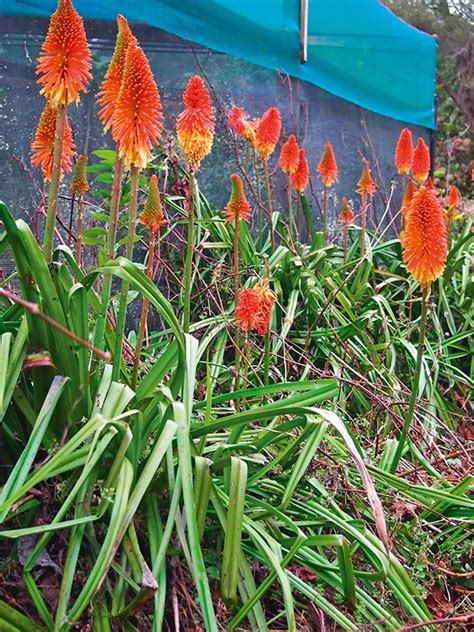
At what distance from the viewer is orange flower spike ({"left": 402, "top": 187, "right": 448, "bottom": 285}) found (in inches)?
80.3

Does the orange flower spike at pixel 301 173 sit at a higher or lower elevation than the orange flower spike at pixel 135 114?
lower

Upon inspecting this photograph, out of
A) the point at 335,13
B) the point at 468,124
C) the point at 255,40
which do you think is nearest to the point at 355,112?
the point at 335,13

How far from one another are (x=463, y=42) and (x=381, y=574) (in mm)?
13323

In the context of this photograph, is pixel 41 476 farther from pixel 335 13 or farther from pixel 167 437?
pixel 335 13

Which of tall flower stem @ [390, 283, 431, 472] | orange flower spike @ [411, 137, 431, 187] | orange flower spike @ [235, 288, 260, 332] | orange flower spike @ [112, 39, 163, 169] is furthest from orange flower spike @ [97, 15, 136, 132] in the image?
orange flower spike @ [411, 137, 431, 187]

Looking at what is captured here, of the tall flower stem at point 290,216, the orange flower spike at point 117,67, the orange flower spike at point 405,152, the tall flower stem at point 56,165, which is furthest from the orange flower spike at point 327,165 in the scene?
the tall flower stem at point 56,165

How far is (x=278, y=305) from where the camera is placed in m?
3.31

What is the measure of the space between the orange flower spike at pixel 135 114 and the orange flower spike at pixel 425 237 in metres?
0.75

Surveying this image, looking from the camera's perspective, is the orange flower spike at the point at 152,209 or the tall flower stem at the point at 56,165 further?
the orange flower spike at the point at 152,209

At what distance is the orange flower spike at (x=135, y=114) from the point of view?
1642mm

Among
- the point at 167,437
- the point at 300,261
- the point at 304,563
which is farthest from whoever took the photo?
the point at 300,261

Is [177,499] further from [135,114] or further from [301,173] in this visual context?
[301,173]

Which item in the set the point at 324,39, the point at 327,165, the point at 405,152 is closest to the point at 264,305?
the point at 327,165

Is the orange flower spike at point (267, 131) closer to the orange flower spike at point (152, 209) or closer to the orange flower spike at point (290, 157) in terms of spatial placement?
the orange flower spike at point (290, 157)
